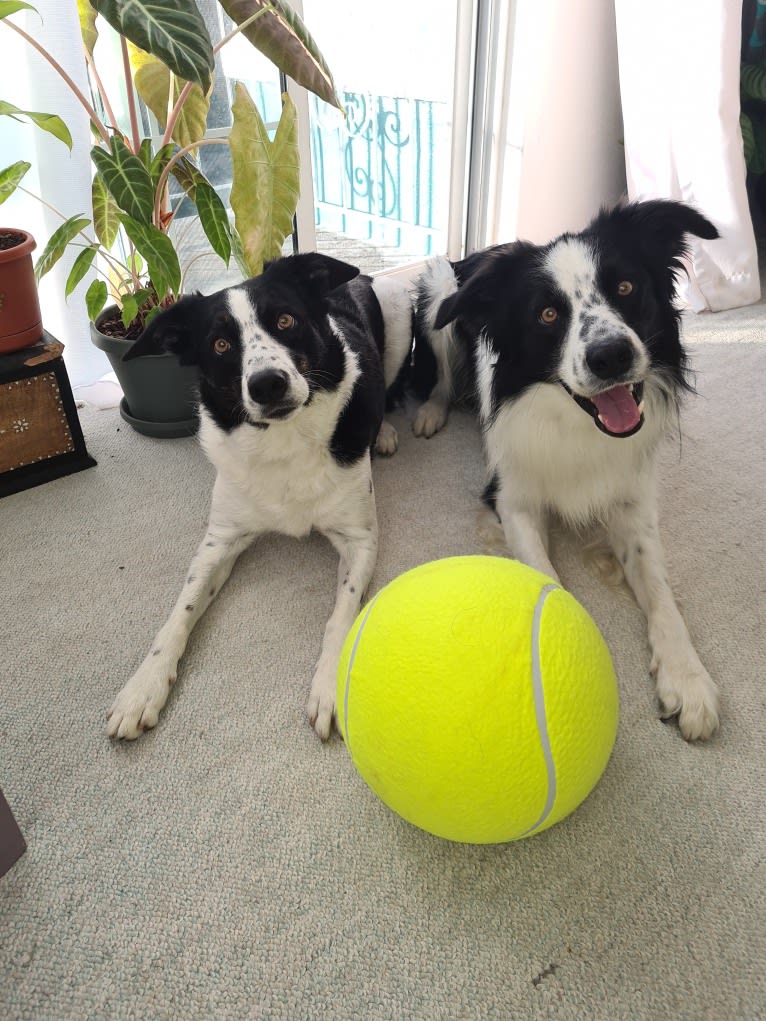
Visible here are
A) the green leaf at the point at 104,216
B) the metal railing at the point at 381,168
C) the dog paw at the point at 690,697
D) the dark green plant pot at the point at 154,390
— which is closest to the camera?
the dog paw at the point at 690,697

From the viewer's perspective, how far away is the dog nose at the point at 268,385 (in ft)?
4.69

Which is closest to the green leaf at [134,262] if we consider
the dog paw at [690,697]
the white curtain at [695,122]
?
the dog paw at [690,697]

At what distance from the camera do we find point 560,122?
3143 mm

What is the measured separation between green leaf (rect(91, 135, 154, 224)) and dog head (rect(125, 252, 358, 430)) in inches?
14.4

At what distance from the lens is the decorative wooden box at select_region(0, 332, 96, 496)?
194cm

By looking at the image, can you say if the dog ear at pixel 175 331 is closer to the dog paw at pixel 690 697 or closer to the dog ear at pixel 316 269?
the dog ear at pixel 316 269

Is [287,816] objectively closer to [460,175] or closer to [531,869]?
[531,869]

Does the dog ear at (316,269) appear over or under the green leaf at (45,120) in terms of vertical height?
under

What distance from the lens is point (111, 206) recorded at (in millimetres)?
1971

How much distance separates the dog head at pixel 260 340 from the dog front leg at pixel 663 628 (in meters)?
0.78

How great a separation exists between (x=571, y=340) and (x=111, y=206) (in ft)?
4.40

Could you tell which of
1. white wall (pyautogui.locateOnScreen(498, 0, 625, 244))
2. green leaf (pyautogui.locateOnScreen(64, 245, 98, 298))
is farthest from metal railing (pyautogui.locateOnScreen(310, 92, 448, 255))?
green leaf (pyautogui.locateOnScreen(64, 245, 98, 298))

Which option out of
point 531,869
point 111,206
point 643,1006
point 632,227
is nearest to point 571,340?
point 632,227

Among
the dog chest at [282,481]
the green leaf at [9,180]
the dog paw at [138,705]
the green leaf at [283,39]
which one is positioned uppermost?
the green leaf at [283,39]
